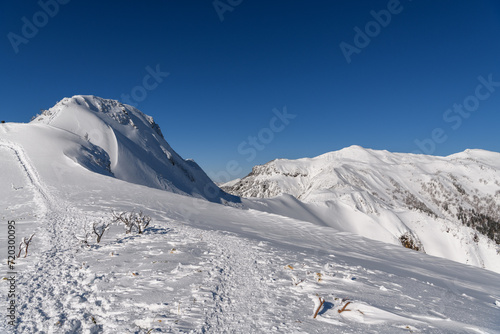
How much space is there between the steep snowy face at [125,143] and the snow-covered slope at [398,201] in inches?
659

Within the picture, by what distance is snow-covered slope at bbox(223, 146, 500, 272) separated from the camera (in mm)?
42000

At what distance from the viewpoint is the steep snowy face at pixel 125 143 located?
128ft

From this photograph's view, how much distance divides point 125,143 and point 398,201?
131832 mm

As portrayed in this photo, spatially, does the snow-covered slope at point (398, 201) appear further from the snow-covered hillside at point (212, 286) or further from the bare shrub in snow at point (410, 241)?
the snow-covered hillside at point (212, 286)

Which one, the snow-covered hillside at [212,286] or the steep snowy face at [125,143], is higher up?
the steep snowy face at [125,143]

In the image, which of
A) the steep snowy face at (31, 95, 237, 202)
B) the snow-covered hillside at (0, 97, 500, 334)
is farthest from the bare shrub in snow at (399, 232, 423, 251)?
the snow-covered hillside at (0, 97, 500, 334)

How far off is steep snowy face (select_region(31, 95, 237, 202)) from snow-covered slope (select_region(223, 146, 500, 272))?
16727 mm

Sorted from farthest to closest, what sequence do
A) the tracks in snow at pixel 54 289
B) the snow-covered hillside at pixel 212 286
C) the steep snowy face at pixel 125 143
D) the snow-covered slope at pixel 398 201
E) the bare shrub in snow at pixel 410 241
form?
the bare shrub in snow at pixel 410 241, the snow-covered slope at pixel 398 201, the steep snowy face at pixel 125 143, the snow-covered hillside at pixel 212 286, the tracks in snow at pixel 54 289

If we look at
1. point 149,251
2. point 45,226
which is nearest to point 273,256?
point 149,251

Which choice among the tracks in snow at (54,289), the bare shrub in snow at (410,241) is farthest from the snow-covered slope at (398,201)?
the tracks in snow at (54,289)

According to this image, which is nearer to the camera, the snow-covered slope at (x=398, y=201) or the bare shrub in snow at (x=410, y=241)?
the snow-covered slope at (x=398, y=201)

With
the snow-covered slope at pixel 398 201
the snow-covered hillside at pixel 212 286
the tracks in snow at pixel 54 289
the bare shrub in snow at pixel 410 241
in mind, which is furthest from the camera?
the bare shrub in snow at pixel 410 241

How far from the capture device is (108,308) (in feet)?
12.6

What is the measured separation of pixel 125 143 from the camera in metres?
43.9
